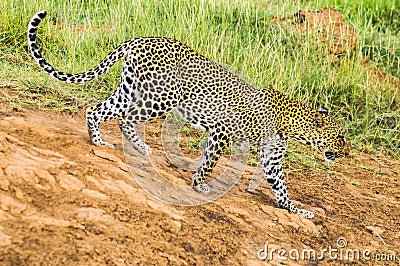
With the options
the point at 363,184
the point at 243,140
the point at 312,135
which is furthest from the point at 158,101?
the point at 363,184

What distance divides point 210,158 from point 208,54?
2841 millimetres

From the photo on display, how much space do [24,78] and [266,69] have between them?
114 inches

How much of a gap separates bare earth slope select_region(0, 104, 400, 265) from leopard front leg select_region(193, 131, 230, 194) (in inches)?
9.4

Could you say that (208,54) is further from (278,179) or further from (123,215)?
(123,215)

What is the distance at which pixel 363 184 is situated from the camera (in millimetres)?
6668

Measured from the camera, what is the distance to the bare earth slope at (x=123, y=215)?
4000 millimetres

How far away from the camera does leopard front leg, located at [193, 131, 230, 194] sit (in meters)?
5.29

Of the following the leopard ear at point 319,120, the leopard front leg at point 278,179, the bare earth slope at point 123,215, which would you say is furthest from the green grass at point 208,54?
the leopard front leg at point 278,179

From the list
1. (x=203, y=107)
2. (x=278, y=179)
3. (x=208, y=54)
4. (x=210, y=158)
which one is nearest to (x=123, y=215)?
(x=210, y=158)

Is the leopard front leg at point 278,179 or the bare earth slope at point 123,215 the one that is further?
the leopard front leg at point 278,179

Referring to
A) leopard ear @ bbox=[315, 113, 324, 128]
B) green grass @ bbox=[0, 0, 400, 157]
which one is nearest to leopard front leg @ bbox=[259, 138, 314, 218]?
leopard ear @ bbox=[315, 113, 324, 128]

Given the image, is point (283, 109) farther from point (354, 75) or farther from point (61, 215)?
point (354, 75)

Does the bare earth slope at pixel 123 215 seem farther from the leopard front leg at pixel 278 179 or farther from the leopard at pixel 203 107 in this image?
the leopard at pixel 203 107

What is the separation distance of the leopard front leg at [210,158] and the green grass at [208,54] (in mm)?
1946
